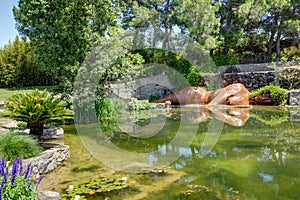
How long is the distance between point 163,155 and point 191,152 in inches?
24.8

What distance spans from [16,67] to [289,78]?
17709 millimetres

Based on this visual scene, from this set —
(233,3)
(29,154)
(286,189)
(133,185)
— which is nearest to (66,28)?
(29,154)

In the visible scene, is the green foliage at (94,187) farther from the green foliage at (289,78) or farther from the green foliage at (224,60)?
the green foliage at (224,60)

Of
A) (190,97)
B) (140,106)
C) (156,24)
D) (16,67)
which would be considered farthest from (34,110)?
(16,67)

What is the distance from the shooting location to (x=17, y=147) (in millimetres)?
4238

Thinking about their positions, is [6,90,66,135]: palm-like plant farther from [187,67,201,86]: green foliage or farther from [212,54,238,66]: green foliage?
[212,54,238,66]: green foliage

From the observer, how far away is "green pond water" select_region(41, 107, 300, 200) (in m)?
3.65

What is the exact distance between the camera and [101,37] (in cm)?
871

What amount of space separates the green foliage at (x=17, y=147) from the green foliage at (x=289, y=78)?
14.8m

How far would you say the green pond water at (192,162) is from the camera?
144 inches

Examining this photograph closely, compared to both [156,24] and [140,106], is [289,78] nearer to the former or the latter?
[156,24]

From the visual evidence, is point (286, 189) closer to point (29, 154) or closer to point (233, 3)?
point (29, 154)

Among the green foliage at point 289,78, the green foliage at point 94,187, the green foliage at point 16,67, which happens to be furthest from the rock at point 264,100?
the green foliage at point 16,67

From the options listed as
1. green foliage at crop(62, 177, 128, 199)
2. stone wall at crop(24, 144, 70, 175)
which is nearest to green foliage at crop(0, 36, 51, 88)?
stone wall at crop(24, 144, 70, 175)
